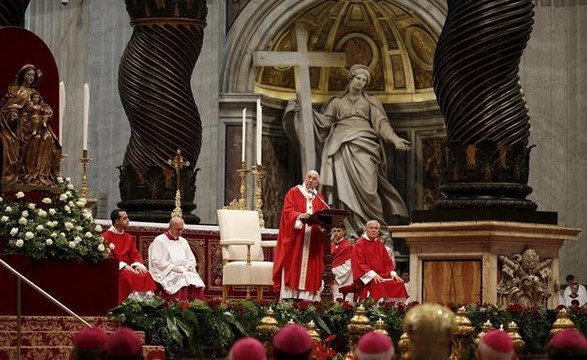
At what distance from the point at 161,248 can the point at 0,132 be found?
4064mm

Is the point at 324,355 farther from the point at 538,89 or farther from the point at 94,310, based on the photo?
the point at 538,89

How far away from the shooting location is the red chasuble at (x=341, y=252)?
1827 centimetres

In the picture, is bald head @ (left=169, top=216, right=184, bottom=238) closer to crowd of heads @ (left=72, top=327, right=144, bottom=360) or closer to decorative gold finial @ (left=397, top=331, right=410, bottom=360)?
decorative gold finial @ (left=397, top=331, right=410, bottom=360)

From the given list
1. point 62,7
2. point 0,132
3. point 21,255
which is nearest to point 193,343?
point 21,255

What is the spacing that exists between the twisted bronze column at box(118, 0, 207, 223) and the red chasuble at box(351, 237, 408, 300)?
192cm

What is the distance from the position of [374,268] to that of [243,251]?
1348 mm

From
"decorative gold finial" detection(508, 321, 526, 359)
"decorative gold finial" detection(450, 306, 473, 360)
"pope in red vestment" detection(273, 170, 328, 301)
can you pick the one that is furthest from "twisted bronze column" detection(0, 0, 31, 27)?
"decorative gold finial" detection(508, 321, 526, 359)

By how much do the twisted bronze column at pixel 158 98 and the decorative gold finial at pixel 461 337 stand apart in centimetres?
605

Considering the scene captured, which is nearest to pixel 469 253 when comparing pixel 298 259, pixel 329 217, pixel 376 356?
pixel 329 217

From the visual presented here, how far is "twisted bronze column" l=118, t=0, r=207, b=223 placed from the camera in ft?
55.2

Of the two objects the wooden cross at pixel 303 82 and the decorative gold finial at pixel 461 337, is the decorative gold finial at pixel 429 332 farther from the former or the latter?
the wooden cross at pixel 303 82

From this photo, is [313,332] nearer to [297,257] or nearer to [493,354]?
[297,257]

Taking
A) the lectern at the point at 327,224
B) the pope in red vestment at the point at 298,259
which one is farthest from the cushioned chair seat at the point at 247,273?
the lectern at the point at 327,224

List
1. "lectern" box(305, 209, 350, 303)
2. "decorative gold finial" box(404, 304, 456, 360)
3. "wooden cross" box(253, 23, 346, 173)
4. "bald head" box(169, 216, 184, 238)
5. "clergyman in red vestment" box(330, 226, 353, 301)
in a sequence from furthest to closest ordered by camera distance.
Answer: "wooden cross" box(253, 23, 346, 173) → "clergyman in red vestment" box(330, 226, 353, 301) → "bald head" box(169, 216, 184, 238) → "lectern" box(305, 209, 350, 303) → "decorative gold finial" box(404, 304, 456, 360)
